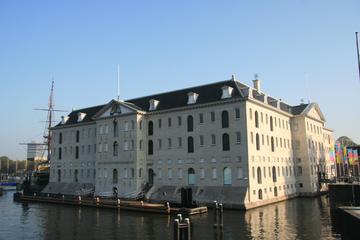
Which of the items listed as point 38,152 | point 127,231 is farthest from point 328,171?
point 38,152

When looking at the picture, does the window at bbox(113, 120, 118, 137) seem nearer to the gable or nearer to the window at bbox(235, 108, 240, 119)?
the window at bbox(235, 108, 240, 119)

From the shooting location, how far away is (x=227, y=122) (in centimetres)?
4456

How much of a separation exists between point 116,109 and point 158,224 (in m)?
28.3

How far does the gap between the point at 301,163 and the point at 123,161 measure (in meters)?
30.8

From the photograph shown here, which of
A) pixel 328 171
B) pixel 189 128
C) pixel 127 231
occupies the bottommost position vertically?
pixel 127 231

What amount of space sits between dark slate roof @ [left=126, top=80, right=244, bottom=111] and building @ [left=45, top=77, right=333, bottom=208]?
0.65 feet

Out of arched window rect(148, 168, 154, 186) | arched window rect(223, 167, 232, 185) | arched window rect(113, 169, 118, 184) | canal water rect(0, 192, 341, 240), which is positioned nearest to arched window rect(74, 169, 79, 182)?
arched window rect(113, 169, 118, 184)

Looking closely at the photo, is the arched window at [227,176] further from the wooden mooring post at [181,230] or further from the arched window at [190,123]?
the wooden mooring post at [181,230]

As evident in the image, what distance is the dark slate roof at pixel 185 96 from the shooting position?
152 feet

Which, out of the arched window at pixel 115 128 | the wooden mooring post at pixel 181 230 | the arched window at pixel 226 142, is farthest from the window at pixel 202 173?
the wooden mooring post at pixel 181 230

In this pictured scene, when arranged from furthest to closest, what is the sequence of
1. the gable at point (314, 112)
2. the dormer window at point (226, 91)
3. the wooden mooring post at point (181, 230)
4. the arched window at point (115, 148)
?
the gable at point (314, 112) < the arched window at point (115, 148) < the dormer window at point (226, 91) < the wooden mooring post at point (181, 230)

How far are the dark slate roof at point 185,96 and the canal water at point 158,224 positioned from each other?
16.3m

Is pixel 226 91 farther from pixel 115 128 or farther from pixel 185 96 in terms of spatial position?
pixel 115 128

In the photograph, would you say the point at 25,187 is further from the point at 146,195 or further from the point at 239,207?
the point at 239,207
